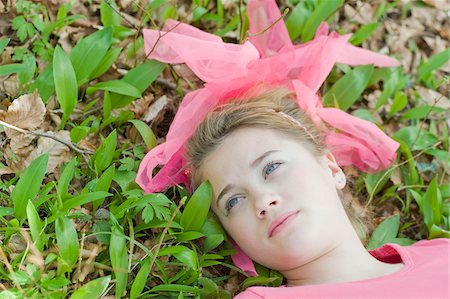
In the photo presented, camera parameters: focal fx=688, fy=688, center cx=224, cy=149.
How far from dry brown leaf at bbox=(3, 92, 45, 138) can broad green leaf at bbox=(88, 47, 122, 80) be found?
278mm

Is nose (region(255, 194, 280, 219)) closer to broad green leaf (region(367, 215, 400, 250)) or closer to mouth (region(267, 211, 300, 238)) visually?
mouth (region(267, 211, 300, 238))

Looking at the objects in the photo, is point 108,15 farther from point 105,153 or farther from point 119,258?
point 119,258

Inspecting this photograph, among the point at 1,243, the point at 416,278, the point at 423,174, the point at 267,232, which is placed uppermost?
the point at 1,243

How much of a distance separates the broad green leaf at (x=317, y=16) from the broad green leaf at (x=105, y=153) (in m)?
1.06

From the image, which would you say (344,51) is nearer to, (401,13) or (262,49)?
(262,49)

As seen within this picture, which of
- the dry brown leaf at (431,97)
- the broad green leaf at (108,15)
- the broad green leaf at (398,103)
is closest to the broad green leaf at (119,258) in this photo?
the broad green leaf at (108,15)

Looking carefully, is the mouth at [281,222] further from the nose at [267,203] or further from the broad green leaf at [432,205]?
the broad green leaf at [432,205]

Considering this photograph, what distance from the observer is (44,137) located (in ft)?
7.55

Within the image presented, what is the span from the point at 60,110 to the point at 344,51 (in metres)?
1.12

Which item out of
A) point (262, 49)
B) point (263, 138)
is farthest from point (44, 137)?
point (262, 49)

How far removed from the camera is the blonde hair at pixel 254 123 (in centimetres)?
227

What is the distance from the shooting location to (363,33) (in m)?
3.02

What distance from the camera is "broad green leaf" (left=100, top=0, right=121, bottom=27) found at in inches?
103

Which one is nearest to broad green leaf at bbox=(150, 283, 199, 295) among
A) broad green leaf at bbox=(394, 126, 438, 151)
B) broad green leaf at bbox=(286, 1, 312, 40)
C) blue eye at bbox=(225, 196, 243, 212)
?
blue eye at bbox=(225, 196, 243, 212)
